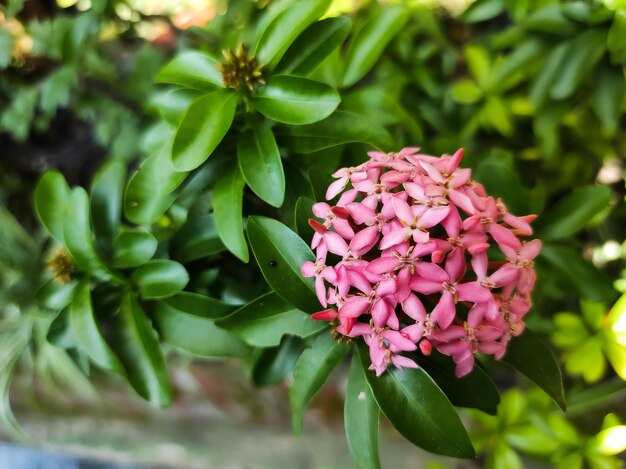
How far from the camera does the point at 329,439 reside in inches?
60.2

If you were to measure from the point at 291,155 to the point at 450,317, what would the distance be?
41 cm

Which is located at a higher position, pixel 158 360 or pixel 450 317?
pixel 450 317

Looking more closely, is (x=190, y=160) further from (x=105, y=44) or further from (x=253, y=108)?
(x=105, y=44)

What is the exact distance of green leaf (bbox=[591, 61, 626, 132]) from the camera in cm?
100

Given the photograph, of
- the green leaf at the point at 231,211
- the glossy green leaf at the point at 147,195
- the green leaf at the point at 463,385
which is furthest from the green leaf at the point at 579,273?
the glossy green leaf at the point at 147,195

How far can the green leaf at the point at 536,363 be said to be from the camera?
0.74 meters

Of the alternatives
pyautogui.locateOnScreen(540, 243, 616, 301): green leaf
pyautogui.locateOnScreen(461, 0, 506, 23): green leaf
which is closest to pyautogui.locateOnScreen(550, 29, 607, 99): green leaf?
pyautogui.locateOnScreen(461, 0, 506, 23): green leaf

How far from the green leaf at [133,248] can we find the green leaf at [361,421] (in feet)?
1.20

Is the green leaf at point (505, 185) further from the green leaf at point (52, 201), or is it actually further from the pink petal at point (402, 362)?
the green leaf at point (52, 201)

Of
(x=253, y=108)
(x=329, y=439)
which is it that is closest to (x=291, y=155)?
(x=253, y=108)

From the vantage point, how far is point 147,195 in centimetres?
84

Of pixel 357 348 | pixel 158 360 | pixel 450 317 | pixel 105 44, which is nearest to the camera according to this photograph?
pixel 450 317

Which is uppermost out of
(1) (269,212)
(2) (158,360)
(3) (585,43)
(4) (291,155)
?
(3) (585,43)

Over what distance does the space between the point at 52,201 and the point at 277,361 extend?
1.56 ft
